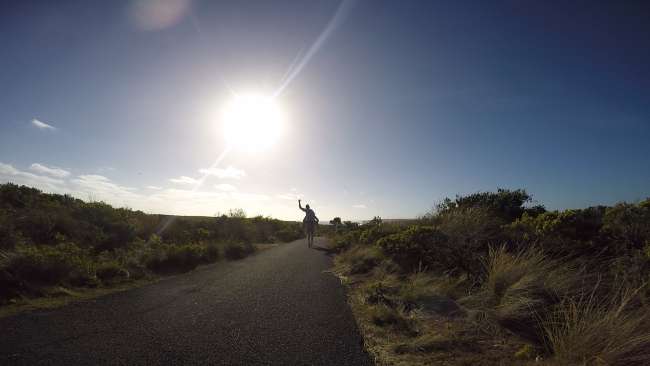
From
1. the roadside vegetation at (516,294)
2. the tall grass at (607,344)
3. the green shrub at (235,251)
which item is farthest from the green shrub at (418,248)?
the green shrub at (235,251)

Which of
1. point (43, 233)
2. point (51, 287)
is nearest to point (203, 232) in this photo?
point (43, 233)

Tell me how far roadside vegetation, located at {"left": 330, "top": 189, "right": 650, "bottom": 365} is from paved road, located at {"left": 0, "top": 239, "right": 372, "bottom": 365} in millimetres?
720

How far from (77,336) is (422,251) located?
7.03 metres

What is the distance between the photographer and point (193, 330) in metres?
4.33

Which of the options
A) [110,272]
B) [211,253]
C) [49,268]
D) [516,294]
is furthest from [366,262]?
[49,268]

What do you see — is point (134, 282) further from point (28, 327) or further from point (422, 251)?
point (422, 251)

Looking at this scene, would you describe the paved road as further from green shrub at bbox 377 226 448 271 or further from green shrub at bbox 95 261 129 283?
green shrub at bbox 377 226 448 271

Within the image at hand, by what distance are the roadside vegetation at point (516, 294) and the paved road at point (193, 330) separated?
0.72m

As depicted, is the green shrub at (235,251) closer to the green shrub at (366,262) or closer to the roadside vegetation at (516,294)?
the green shrub at (366,262)

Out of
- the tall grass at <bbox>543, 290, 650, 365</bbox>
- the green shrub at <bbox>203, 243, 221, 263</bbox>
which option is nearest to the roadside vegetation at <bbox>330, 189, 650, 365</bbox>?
the tall grass at <bbox>543, 290, 650, 365</bbox>

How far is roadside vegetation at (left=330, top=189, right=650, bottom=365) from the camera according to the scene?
10.4ft

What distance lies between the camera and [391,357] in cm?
367

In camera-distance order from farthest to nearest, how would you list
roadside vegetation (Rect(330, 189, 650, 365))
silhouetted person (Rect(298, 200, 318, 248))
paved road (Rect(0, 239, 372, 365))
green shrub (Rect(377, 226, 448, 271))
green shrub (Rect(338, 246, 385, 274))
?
silhouetted person (Rect(298, 200, 318, 248)) < green shrub (Rect(338, 246, 385, 274)) < green shrub (Rect(377, 226, 448, 271)) < paved road (Rect(0, 239, 372, 365)) < roadside vegetation (Rect(330, 189, 650, 365))

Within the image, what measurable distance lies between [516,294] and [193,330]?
4637 mm
